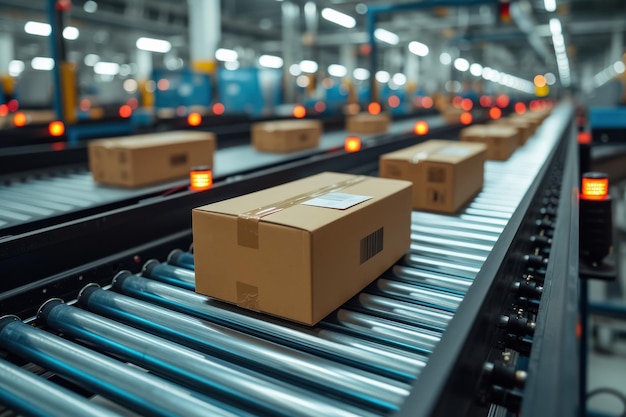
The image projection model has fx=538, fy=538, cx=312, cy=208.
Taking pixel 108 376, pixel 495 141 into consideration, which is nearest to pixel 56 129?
pixel 495 141

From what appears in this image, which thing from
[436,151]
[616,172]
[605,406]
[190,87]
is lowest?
[605,406]

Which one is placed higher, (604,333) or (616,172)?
(616,172)

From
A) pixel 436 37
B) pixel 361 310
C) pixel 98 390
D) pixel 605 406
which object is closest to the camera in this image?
pixel 98 390

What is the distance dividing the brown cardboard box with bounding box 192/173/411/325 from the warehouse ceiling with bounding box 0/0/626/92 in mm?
8593

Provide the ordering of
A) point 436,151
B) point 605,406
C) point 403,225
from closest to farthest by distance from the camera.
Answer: point 403,225
point 436,151
point 605,406

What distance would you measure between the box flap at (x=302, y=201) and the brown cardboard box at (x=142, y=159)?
1.50 m

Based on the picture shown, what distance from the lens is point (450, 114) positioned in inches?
405

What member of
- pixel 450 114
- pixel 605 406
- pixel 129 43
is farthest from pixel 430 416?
pixel 129 43

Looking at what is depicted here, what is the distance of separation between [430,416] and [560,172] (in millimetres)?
4629

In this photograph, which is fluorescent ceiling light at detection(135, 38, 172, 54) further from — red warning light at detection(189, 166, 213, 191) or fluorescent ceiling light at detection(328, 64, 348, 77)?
fluorescent ceiling light at detection(328, 64, 348, 77)

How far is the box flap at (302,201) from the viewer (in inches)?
66.7

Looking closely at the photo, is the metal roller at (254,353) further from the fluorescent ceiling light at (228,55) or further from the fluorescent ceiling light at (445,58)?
the fluorescent ceiling light at (445,58)

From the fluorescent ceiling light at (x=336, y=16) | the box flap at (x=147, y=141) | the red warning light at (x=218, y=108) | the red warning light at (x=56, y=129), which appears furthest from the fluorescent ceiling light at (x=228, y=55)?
the box flap at (x=147, y=141)

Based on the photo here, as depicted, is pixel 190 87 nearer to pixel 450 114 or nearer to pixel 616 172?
pixel 450 114
